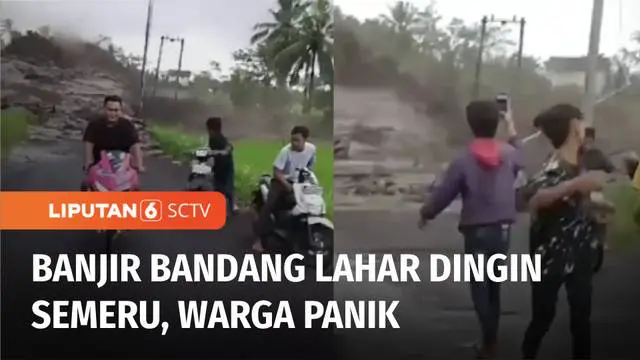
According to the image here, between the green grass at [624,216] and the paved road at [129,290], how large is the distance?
1.18m

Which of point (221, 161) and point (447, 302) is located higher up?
point (221, 161)

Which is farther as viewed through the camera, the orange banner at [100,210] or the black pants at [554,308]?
A: the black pants at [554,308]

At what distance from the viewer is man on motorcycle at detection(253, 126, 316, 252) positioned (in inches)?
131

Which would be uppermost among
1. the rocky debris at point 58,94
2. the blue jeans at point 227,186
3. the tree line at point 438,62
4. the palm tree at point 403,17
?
the palm tree at point 403,17

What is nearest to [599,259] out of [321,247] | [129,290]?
[321,247]

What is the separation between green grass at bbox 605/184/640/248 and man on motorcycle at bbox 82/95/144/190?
1.89 metres

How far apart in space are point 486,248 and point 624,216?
1.89 feet

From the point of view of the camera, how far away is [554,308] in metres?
3.44

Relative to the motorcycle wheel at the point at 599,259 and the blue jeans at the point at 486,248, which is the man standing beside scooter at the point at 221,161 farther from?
the motorcycle wheel at the point at 599,259

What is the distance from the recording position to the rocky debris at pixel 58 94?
329cm

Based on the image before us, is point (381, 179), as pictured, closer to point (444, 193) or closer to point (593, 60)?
point (444, 193)

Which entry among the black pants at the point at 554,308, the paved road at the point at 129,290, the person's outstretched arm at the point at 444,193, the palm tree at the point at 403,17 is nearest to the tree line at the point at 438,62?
the palm tree at the point at 403,17

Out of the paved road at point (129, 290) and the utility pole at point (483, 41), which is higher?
the utility pole at point (483, 41)

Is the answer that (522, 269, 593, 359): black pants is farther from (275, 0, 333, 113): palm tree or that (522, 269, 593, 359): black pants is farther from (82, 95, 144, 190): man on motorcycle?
(82, 95, 144, 190): man on motorcycle
